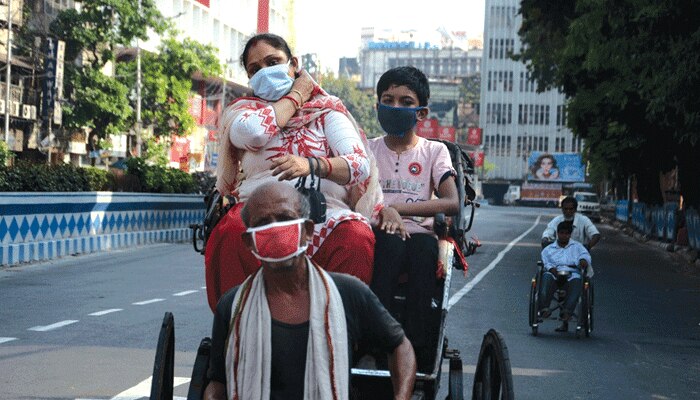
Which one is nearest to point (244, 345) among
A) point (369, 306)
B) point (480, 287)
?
point (369, 306)

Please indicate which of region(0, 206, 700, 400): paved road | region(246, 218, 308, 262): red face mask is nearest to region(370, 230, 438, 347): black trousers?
region(246, 218, 308, 262): red face mask

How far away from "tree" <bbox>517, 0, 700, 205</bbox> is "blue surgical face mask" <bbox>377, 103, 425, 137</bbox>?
46.0 feet

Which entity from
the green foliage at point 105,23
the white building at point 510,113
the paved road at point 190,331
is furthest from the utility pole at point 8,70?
the white building at point 510,113

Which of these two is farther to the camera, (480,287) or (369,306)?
(480,287)

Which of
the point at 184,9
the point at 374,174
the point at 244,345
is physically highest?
the point at 184,9

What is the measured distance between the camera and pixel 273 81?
545 cm

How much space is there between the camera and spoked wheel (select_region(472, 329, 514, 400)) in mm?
4867

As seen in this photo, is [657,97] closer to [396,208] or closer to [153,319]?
[153,319]

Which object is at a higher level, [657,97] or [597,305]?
[657,97]

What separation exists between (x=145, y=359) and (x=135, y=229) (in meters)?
18.9

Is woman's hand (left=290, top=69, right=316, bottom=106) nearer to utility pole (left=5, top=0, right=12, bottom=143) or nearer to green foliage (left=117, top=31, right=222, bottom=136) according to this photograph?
utility pole (left=5, top=0, right=12, bottom=143)

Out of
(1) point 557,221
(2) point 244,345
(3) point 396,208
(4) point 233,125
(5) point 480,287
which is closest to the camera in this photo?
(2) point 244,345

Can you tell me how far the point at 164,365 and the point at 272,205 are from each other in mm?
1159

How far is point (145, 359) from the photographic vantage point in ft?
33.0
